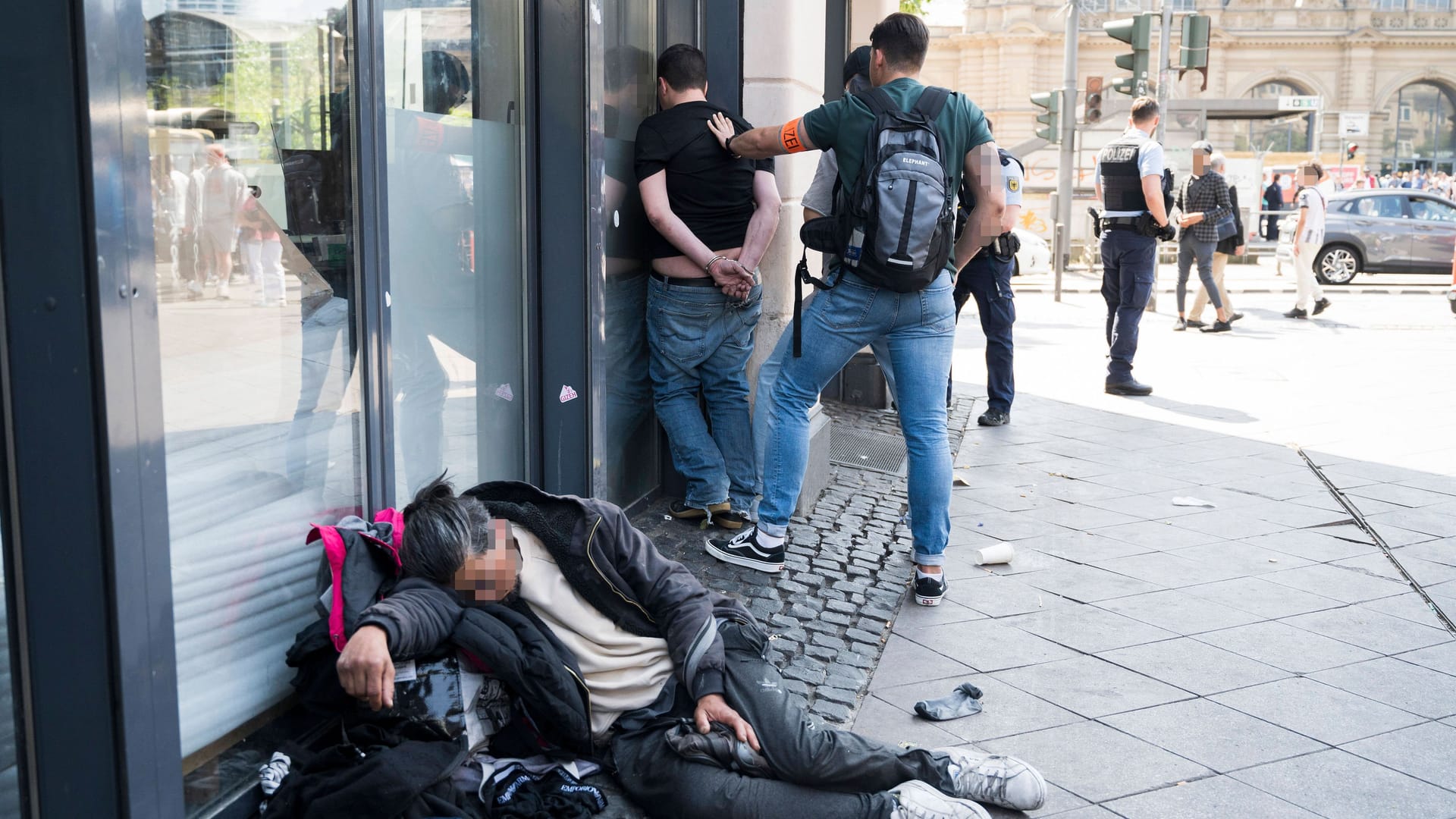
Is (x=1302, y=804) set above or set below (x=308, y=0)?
below

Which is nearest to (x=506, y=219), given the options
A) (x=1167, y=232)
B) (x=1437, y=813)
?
(x=1437, y=813)

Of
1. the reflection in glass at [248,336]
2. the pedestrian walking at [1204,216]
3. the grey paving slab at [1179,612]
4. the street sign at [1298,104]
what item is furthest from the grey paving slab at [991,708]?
the street sign at [1298,104]

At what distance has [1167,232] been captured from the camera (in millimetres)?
8789

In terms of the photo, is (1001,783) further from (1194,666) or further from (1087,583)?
(1087,583)

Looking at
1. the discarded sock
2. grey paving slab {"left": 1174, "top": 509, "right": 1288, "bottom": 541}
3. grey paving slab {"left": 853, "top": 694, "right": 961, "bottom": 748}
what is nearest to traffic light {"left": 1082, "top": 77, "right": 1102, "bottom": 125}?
grey paving slab {"left": 1174, "top": 509, "right": 1288, "bottom": 541}

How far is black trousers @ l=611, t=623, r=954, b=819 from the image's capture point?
2850 millimetres

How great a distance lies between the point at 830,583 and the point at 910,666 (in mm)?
758

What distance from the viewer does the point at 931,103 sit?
4.39m

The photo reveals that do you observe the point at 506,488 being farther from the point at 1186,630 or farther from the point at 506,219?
the point at 1186,630

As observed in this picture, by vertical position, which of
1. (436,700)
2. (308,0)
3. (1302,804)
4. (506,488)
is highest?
(308,0)

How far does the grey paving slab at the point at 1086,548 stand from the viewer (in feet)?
17.6

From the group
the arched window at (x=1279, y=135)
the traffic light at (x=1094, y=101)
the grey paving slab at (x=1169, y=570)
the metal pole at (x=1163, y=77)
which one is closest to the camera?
the grey paving slab at (x=1169, y=570)

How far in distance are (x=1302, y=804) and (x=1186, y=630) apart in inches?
51.4

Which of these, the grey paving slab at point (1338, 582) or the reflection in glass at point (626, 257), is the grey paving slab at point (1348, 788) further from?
the reflection in glass at point (626, 257)
